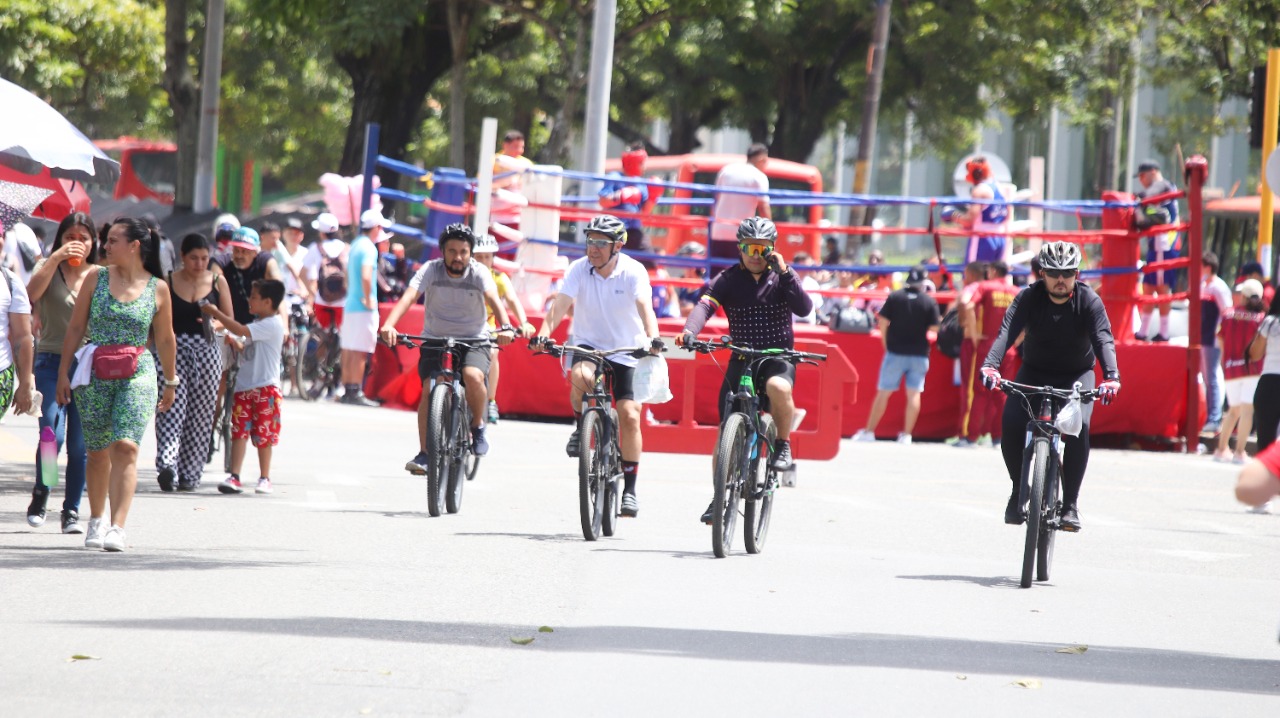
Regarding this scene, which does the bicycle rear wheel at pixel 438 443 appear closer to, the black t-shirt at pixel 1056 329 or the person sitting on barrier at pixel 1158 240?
the black t-shirt at pixel 1056 329

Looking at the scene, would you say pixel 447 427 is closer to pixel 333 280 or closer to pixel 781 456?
pixel 781 456

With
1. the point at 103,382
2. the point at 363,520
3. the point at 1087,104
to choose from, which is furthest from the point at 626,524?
the point at 1087,104

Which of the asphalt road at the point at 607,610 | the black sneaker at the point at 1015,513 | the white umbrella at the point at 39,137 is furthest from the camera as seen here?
the white umbrella at the point at 39,137

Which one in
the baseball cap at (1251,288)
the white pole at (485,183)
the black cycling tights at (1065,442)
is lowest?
the black cycling tights at (1065,442)

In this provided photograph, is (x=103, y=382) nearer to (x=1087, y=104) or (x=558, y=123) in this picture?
(x=558, y=123)

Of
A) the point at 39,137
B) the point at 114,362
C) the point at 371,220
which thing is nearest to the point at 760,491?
the point at 114,362

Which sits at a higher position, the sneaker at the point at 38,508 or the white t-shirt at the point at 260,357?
the white t-shirt at the point at 260,357

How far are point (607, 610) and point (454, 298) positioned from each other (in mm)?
4029

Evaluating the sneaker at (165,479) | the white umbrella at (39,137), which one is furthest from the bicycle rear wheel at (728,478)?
the sneaker at (165,479)

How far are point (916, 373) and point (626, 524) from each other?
7.02 meters

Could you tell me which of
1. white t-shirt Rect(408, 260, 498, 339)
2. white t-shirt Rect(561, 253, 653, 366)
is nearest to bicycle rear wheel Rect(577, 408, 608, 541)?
white t-shirt Rect(561, 253, 653, 366)

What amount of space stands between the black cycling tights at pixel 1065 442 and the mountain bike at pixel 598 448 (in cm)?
202

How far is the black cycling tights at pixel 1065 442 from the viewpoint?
967cm

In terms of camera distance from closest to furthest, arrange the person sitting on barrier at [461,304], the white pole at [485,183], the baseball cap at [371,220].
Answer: the person sitting on barrier at [461,304], the white pole at [485,183], the baseball cap at [371,220]
